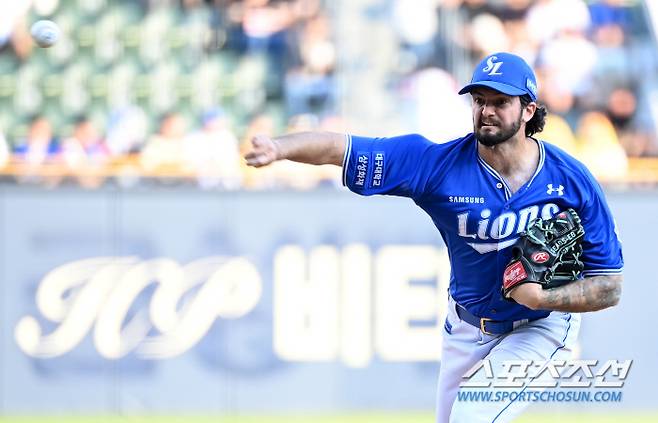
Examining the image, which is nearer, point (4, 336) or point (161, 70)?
point (4, 336)

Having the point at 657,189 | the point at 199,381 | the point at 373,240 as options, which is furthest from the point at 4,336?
the point at 657,189

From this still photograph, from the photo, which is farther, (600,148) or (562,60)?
(562,60)

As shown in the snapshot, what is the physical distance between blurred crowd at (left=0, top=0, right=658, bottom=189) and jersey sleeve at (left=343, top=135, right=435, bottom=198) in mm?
5697

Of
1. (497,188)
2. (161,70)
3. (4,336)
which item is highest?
(161,70)

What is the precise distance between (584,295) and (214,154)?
653 cm

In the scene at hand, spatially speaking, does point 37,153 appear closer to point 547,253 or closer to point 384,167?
point 384,167

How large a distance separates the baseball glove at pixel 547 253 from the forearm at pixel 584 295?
45mm

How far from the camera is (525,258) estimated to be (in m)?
5.86

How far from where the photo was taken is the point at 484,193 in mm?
6152

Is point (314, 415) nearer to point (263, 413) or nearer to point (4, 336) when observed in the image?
point (263, 413)

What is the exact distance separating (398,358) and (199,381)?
6.31 feet

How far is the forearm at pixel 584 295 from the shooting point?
587cm

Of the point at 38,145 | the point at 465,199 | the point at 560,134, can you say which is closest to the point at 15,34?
the point at 38,145

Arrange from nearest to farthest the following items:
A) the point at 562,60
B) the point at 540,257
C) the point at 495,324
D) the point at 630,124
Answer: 1. the point at 540,257
2. the point at 495,324
3. the point at 630,124
4. the point at 562,60
